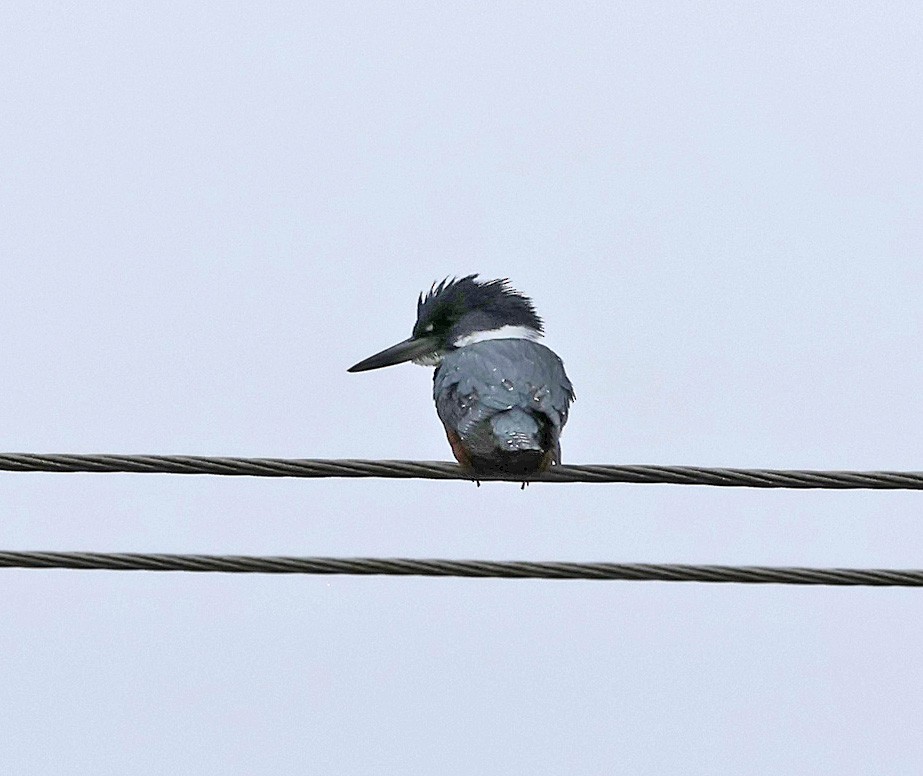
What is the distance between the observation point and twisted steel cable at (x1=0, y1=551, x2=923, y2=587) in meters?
3.61

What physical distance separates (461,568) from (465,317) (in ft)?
10.7

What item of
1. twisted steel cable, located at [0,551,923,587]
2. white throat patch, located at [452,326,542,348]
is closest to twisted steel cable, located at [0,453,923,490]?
twisted steel cable, located at [0,551,923,587]

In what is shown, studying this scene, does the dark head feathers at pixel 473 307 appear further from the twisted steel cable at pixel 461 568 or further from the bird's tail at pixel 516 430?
the twisted steel cable at pixel 461 568

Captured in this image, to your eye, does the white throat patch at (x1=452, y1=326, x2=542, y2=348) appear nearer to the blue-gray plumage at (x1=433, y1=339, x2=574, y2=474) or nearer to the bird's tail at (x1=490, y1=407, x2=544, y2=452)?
the blue-gray plumage at (x1=433, y1=339, x2=574, y2=474)

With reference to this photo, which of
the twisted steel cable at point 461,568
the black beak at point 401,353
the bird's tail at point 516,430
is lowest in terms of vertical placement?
the twisted steel cable at point 461,568

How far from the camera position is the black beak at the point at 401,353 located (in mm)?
6883

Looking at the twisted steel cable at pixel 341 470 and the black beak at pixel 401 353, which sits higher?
the black beak at pixel 401 353

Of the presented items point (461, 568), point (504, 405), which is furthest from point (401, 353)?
point (461, 568)

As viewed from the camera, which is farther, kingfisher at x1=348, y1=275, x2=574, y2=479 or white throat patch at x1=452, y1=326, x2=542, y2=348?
white throat patch at x1=452, y1=326, x2=542, y2=348

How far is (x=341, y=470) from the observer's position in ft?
12.4

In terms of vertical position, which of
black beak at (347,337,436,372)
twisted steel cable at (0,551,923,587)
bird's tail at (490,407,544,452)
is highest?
black beak at (347,337,436,372)

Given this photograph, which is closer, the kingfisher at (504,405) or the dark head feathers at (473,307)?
the kingfisher at (504,405)

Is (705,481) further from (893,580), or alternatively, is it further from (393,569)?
(393,569)

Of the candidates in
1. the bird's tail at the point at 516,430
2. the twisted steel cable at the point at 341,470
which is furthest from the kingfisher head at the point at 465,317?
the twisted steel cable at the point at 341,470
